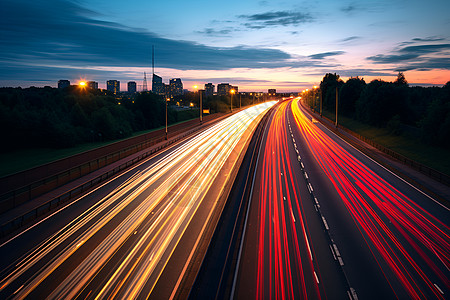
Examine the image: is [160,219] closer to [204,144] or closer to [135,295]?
[135,295]

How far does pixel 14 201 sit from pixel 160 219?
32.9 feet

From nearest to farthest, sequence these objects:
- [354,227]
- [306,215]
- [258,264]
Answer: [258,264] < [354,227] < [306,215]

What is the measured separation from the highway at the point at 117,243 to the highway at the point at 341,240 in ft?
9.70

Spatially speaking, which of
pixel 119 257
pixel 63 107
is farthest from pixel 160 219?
pixel 63 107

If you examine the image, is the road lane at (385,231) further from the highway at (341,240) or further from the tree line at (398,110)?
the tree line at (398,110)

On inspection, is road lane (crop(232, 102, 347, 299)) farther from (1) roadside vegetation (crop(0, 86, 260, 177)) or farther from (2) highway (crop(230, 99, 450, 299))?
(1) roadside vegetation (crop(0, 86, 260, 177))

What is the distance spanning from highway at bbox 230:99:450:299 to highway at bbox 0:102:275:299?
2.96 metres

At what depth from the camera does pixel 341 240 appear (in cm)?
1516

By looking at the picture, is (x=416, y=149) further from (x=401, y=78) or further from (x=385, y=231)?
(x=401, y=78)

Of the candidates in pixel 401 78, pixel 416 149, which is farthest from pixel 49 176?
pixel 401 78

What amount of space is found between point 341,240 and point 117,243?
1134 centimetres

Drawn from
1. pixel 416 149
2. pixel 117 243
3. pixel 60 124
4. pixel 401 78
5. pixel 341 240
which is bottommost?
pixel 117 243

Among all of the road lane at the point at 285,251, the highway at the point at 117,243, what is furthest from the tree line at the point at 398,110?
the highway at the point at 117,243

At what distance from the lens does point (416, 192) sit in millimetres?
22531
